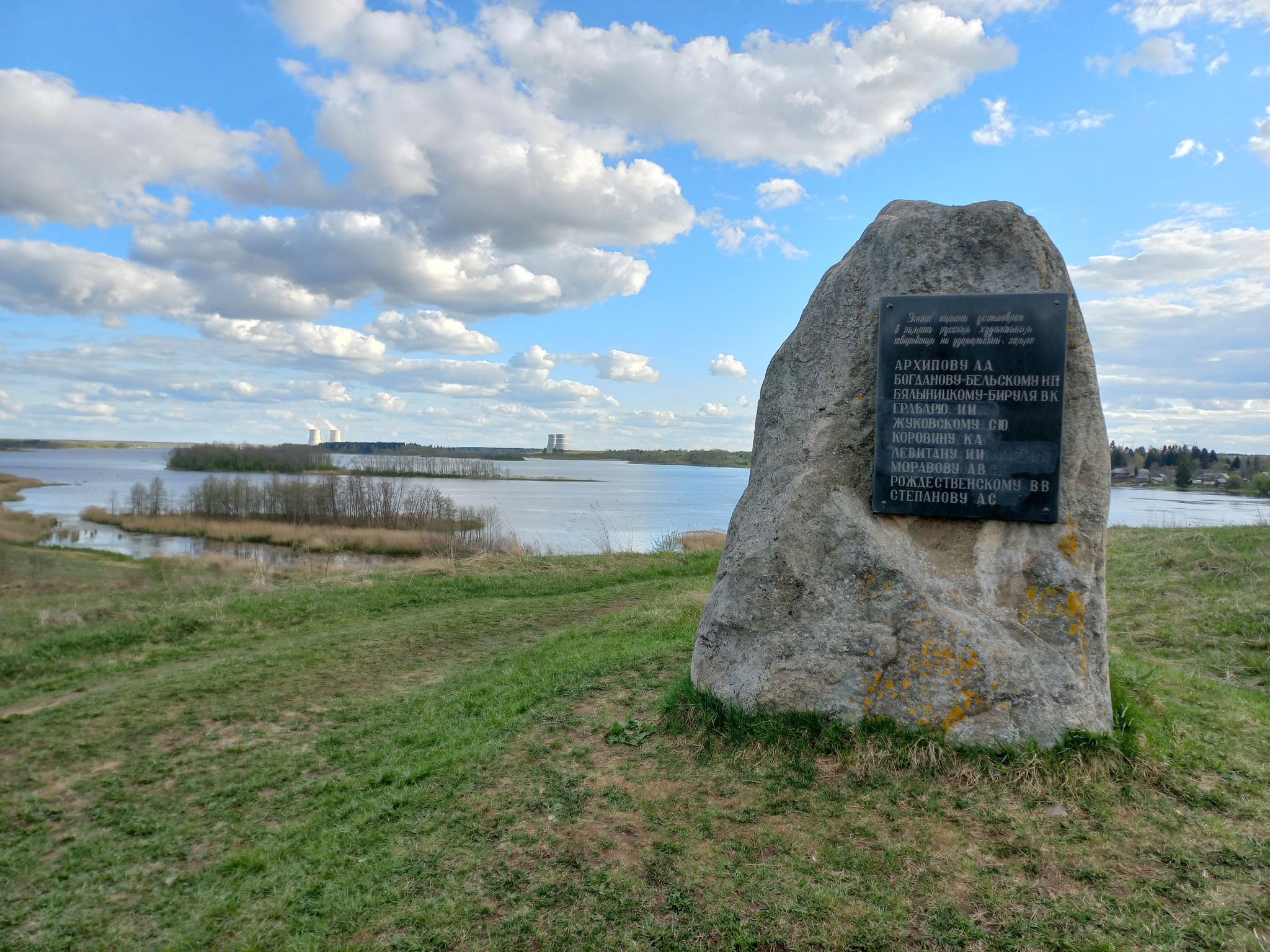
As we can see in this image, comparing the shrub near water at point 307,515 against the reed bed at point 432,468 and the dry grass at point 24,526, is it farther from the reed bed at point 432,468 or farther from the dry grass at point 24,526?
the reed bed at point 432,468

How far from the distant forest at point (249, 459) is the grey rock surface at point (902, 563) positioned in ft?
277

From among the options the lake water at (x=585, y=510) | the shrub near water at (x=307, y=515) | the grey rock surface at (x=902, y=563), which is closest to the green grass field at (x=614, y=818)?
the grey rock surface at (x=902, y=563)

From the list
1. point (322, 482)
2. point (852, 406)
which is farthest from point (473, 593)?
point (322, 482)

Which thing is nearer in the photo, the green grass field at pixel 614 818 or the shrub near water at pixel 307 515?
the green grass field at pixel 614 818

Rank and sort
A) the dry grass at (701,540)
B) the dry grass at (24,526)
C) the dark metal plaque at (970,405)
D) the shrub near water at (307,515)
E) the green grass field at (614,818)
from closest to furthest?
the green grass field at (614,818) < the dark metal plaque at (970,405) < the dry grass at (701,540) < the dry grass at (24,526) < the shrub near water at (307,515)

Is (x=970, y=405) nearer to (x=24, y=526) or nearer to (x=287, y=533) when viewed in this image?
(x=287, y=533)

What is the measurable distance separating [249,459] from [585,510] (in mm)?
58791

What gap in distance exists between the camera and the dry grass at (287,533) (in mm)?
30172

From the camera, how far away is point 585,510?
156 feet

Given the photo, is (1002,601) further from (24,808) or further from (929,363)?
(24,808)

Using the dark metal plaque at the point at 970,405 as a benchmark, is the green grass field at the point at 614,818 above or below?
below

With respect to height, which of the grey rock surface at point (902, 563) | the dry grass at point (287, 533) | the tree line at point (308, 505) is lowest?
the dry grass at point (287, 533)

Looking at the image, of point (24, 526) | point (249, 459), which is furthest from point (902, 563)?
point (249, 459)

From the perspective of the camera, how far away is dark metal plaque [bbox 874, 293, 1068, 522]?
465cm
